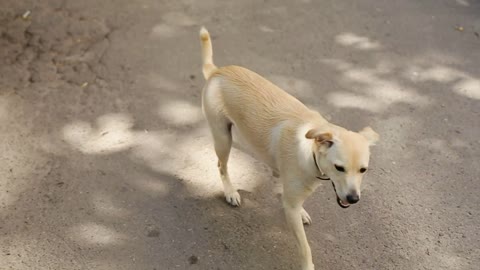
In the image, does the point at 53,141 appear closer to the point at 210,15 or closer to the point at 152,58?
the point at 152,58

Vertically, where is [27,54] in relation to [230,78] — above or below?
below

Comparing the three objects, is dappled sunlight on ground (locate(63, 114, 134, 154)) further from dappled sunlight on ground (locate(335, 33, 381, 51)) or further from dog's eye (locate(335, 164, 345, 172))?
dappled sunlight on ground (locate(335, 33, 381, 51))

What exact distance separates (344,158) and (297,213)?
63 cm

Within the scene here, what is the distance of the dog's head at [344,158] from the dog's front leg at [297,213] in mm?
350

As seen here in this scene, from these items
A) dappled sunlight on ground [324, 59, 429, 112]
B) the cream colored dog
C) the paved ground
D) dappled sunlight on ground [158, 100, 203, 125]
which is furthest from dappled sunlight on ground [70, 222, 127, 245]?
dappled sunlight on ground [324, 59, 429, 112]


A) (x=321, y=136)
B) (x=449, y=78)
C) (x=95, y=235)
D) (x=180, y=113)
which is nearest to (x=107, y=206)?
(x=95, y=235)

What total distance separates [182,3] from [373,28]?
85.3 inches

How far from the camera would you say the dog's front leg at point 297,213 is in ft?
10.2

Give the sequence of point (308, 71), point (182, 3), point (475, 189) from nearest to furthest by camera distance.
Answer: point (475, 189), point (308, 71), point (182, 3)

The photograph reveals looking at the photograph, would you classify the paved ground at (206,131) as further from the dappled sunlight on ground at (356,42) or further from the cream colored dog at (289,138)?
the cream colored dog at (289,138)

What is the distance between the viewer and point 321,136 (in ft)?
8.91

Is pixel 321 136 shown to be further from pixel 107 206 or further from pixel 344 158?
pixel 107 206

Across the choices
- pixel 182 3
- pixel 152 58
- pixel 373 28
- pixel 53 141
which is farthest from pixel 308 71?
pixel 53 141

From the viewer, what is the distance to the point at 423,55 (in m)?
5.49
